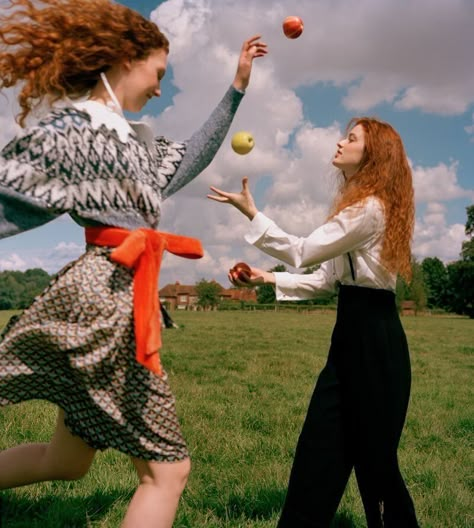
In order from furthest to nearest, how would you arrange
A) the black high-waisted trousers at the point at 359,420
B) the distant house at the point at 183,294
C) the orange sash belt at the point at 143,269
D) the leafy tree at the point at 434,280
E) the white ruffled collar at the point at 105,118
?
the distant house at the point at 183,294 → the leafy tree at the point at 434,280 → the black high-waisted trousers at the point at 359,420 → the white ruffled collar at the point at 105,118 → the orange sash belt at the point at 143,269

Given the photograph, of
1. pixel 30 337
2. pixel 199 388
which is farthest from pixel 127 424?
pixel 199 388

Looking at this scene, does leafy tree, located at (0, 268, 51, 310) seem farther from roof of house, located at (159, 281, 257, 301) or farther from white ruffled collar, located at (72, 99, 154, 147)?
white ruffled collar, located at (72, 99, 154, 147)

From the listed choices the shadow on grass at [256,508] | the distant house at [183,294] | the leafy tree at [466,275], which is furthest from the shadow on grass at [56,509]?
the distant house at [183,294]

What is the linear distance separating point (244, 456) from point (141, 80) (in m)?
3.09

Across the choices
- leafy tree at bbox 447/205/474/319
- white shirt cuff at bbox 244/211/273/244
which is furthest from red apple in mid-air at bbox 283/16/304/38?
leafy tree at bbox 447/205/474/319

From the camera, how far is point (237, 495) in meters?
3.85

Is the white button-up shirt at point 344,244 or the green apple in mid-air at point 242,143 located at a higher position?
the green apple in mid-air at point 242,143

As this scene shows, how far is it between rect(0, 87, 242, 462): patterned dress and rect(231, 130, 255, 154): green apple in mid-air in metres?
1.07

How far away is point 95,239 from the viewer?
2.38 metres

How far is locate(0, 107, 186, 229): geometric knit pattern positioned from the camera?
2305 millimetres

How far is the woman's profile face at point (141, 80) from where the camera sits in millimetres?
2553

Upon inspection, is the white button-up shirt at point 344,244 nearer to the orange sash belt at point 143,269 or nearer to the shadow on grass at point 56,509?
the orange sash belt at point 143,269

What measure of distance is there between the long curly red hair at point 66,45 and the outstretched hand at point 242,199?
0.85 meters

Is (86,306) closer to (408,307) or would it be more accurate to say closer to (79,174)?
(79,174)
